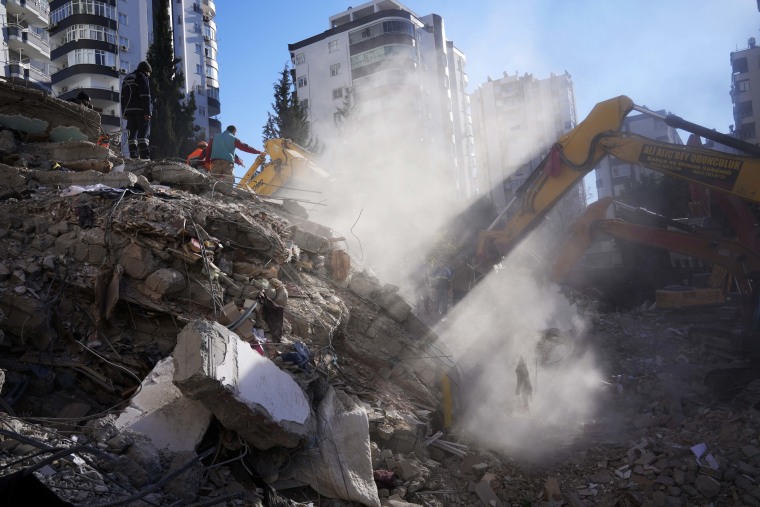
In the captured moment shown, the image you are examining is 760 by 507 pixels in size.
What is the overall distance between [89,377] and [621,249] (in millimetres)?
13631

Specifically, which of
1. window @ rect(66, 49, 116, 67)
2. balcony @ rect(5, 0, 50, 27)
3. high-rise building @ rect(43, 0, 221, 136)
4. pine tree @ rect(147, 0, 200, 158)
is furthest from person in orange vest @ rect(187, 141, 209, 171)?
balcony @ rect(5, 0, 50, 27)

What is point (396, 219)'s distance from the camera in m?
15.6

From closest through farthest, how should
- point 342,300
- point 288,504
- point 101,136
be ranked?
point 288,504
point 342,300
point 101,136

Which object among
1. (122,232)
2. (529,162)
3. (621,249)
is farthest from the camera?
(529,162)

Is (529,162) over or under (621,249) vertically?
over

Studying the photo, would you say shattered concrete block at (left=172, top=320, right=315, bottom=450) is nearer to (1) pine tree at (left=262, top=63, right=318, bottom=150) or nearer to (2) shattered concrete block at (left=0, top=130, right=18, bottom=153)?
(2) shattered concrete block at (left=0, top=130, right=18, bottom=153)

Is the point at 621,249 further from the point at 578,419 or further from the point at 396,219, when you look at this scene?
the point at 578,419

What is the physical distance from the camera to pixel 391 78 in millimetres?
37500

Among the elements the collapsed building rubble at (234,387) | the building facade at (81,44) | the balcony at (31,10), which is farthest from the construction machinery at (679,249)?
the balcony at (31,10)

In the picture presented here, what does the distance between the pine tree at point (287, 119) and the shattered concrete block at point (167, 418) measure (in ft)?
65.5

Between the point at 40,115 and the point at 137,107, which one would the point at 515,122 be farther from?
the point at 40,115

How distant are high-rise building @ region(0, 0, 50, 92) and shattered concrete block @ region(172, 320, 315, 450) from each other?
35622mm

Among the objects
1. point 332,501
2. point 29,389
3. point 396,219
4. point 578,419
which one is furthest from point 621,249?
point 29,389

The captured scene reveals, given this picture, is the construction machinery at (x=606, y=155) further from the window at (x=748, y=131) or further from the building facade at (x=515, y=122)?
the building facade at (x=515, y=122)
